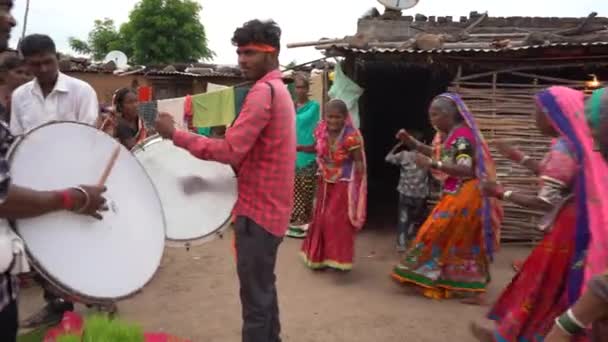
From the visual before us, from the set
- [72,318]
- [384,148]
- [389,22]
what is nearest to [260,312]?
[72,318]

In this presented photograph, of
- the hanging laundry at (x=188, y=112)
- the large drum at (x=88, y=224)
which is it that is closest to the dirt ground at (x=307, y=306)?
the large drum at (x=88, y=224)

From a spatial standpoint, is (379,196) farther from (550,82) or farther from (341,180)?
(341,180)

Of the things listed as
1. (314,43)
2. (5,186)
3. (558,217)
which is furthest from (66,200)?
(314,43)

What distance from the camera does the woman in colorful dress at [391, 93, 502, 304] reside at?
14.2 feet

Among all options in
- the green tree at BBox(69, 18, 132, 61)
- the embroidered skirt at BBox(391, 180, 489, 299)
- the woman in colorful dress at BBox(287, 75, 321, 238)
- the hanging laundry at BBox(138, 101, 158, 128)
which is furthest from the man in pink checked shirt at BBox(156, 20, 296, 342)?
the green tree at BBox(69, 18, 132, 61)

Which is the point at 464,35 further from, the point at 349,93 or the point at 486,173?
the point at 486,173

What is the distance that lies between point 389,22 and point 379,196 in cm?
304

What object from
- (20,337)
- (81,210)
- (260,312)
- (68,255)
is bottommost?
(20,337)

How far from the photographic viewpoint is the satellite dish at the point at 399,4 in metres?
8.38

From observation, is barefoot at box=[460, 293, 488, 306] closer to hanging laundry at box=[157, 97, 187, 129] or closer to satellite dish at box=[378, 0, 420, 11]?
satellite dish at box=[378, 0, 420, 11]

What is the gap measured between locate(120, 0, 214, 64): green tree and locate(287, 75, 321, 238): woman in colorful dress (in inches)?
800

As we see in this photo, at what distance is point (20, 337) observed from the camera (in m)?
3.19

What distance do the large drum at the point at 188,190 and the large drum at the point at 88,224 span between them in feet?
1.78

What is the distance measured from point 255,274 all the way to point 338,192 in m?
2.54
